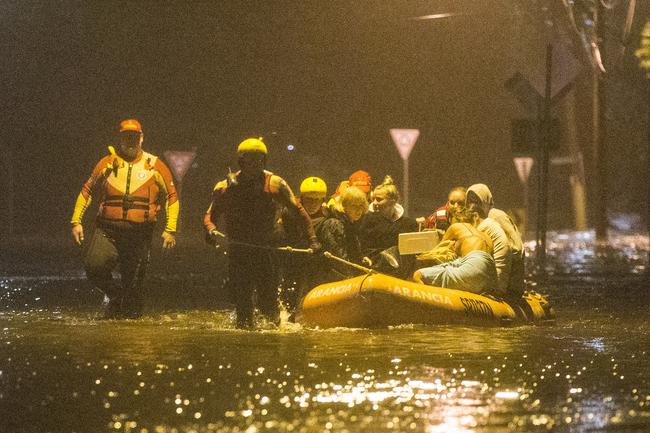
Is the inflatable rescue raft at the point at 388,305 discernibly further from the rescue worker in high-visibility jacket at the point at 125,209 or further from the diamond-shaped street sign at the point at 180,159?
the diamond-shaped street sign at the point at 180,159

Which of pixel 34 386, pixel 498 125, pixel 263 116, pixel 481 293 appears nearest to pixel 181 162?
pixel 263 116

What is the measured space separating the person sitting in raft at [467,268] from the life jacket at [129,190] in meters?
2.64

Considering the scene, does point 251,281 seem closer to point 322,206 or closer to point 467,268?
point 322,206

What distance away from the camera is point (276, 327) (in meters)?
14.9

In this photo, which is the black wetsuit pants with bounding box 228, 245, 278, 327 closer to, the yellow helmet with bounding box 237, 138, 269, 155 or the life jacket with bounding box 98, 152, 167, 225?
the yellow helmet with bounding box 237, 138, 269, 155

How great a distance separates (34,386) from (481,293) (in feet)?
20.8

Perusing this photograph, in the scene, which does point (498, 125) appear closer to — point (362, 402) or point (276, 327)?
point (276, 327)

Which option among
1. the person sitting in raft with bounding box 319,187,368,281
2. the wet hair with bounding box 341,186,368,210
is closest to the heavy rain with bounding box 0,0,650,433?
the person sitting in raft with bounding box 319,187,368,281

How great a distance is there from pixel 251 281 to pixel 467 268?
7.01 ft

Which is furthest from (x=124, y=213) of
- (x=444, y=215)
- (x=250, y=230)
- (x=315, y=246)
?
A: (x=444, y=215)

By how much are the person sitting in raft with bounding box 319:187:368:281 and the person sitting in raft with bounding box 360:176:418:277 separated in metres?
0.08

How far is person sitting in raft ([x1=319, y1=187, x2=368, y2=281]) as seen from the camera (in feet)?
51.2

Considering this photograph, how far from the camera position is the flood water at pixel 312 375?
8.89m

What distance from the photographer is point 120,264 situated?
15.5 meters
